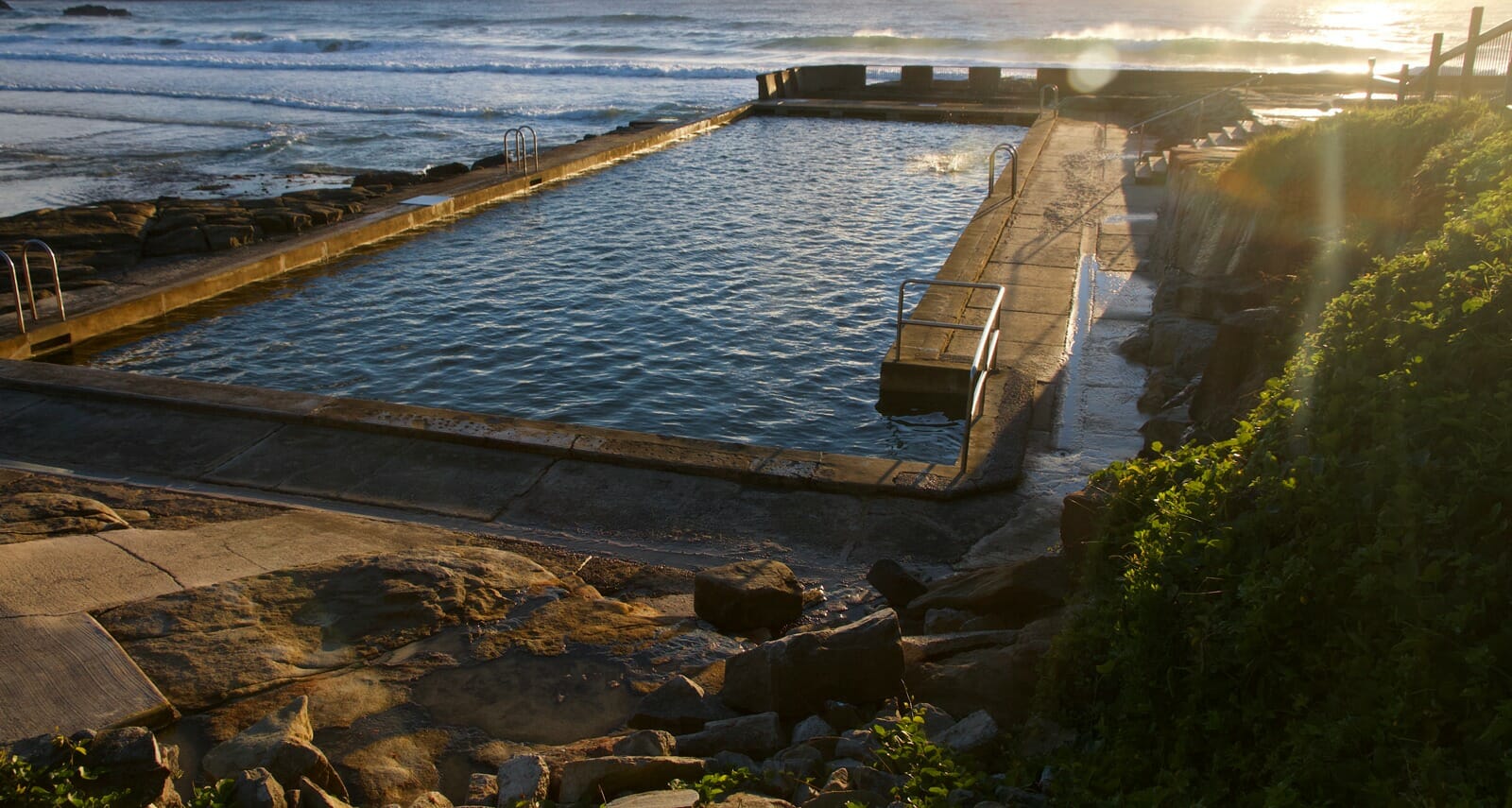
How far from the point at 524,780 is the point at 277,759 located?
3.02ft

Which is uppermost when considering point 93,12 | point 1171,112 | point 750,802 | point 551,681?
point 93,12

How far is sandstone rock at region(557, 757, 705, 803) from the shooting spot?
166 inches

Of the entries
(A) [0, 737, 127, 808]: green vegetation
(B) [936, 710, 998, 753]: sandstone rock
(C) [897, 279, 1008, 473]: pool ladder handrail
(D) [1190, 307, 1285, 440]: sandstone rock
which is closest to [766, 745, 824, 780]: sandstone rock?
(B) [936, 710, 998, 753]: sandstone rock

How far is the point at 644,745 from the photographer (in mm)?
4504

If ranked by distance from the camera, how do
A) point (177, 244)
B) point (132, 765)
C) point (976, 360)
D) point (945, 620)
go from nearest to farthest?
1. point (132, 765)
2. point (945, 620)
3. point (976, 360)
4. point (177, 244)

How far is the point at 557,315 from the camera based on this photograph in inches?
533

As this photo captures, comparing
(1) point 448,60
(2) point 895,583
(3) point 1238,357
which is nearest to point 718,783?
(2) point 895,583

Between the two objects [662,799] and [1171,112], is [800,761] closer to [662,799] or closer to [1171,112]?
[662,799]

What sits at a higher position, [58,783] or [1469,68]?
[1469,68]

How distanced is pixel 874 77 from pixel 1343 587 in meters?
51.8

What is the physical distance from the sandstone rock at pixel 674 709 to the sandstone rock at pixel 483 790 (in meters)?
0.72

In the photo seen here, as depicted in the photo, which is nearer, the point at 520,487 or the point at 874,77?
the point at 520,487

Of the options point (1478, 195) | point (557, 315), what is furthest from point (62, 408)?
point (1478, 195)

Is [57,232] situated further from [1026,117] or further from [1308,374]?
[1026,117]
